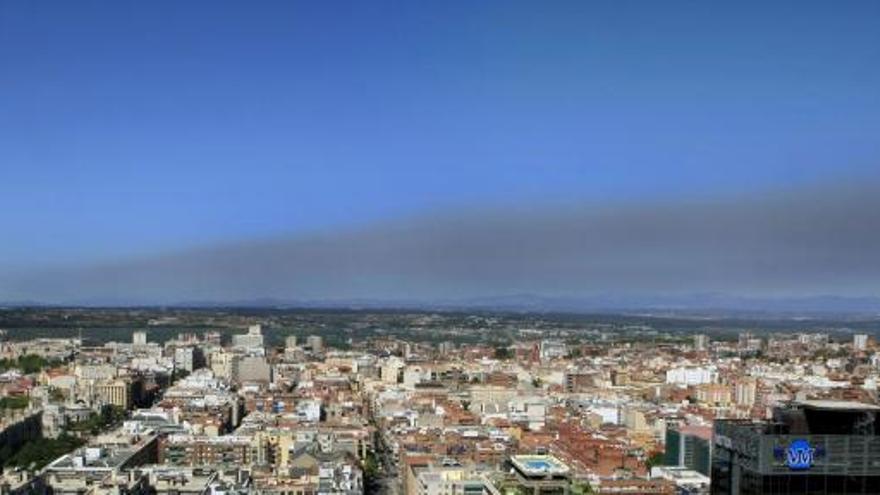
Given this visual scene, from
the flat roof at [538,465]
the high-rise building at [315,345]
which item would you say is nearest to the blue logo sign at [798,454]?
the flat roof at [538,465]

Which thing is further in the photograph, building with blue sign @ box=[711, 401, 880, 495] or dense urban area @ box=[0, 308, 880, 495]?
dense urban area @ box=[0, 308, 880, 495]

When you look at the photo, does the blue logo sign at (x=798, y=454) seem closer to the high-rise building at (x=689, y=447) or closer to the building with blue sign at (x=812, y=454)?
the building with blue sign at (x=812, y=454)

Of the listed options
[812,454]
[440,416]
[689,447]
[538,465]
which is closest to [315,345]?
[440,416]

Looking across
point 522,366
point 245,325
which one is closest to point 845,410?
point 522,366

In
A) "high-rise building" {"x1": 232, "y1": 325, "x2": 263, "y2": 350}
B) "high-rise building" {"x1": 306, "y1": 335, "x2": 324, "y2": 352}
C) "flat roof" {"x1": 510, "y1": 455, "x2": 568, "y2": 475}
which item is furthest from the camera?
"high-rise building" {"x1": 306, "y1": 335, "x2": 324, "y2": 352}

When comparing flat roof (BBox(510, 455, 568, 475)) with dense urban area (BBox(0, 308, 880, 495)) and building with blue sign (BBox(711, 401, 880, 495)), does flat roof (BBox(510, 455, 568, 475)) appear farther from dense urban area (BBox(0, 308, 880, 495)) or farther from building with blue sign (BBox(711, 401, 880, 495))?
building with blue sign (BBox(711, 401, 880, 495))

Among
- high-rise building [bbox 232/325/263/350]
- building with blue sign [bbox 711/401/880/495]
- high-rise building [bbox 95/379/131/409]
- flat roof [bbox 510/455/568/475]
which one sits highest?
building with blue sign [bbox 711/401/880/495]

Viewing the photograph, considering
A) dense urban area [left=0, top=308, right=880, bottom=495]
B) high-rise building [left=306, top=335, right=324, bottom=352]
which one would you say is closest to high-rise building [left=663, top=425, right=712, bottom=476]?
dense urban area [left=0, top=308, right=880, bottom=495]
